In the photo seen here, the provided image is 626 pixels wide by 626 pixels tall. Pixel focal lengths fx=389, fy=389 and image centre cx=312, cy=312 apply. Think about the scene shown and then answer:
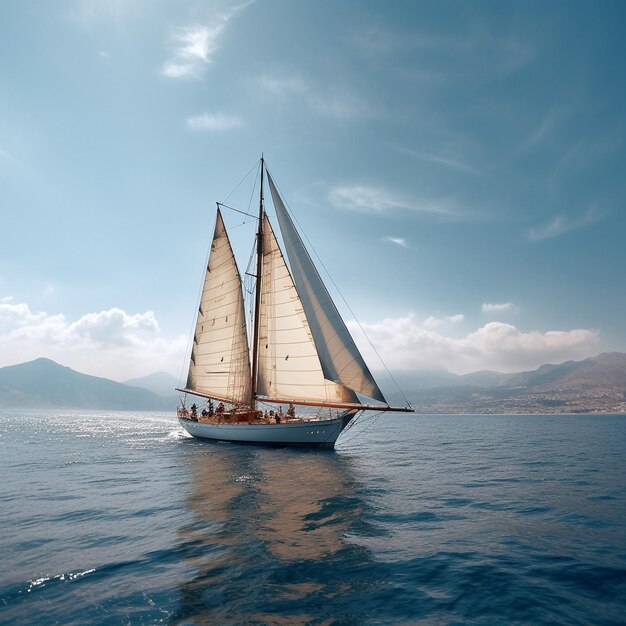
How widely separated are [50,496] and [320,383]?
76.2 ft

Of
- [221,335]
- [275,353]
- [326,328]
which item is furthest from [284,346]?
[221,335]

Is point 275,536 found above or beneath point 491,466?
above

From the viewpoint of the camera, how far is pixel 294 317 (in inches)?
1578

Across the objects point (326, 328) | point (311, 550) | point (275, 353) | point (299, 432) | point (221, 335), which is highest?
point (221, 335)

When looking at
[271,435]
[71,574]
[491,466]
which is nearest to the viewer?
[71,574]

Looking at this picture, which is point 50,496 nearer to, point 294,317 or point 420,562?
point 420,562

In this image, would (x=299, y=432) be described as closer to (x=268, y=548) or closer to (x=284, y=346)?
(x=284, y=346)

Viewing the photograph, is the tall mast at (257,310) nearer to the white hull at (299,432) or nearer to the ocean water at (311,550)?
the white hull at (299,432)

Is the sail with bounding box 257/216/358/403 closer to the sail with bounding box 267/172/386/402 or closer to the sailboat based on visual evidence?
the sailboat

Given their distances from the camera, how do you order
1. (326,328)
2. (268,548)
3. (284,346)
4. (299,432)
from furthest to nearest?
(284,346) → (299,432) → (326,328) → (268,548)

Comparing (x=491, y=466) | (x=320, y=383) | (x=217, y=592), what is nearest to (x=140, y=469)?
(x=320, y=383)

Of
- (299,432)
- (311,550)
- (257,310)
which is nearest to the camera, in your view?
(311,550)

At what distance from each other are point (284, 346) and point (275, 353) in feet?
5.59

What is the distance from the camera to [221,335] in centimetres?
4844
